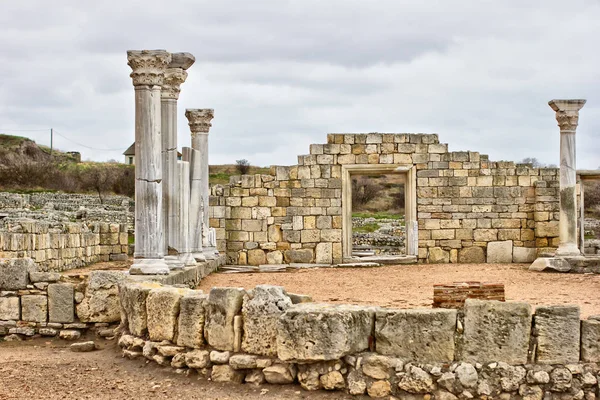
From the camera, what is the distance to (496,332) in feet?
22.0

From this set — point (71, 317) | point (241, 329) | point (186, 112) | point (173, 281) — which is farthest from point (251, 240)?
point (241, 329)

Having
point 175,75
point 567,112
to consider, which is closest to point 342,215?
point 567,112

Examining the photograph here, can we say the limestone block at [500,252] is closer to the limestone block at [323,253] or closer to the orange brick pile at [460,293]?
the limestone block at [323,253]

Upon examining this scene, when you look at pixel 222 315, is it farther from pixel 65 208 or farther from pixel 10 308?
pixel 65 208

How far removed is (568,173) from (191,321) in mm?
13117

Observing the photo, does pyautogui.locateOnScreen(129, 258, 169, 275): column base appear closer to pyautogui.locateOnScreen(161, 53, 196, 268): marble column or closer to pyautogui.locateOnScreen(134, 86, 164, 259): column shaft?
pyautogui.locateOnScreen(134, 86, 164, 259): column shaft

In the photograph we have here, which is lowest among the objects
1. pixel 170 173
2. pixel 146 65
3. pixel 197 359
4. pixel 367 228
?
→ pixel 197 359

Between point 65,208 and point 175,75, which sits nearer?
point 175,75

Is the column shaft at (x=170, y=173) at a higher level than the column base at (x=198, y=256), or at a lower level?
higher

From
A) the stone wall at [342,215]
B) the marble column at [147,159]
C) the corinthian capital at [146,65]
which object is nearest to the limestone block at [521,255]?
the stone wall at [342,215]

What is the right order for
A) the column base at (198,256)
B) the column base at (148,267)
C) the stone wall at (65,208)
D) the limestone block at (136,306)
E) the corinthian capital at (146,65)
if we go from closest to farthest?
the limestone block at (136,306), the column base at (148,267), the corinthian capital at (146,65), the column base at (198,256), the stone wall at (65,208)

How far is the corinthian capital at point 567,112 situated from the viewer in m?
17.9

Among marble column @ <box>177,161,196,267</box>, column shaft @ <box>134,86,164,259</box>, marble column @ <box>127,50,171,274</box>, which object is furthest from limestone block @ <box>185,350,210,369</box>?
marble column @ <box>177,161,196,267</box>

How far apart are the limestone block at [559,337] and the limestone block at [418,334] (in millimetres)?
798
